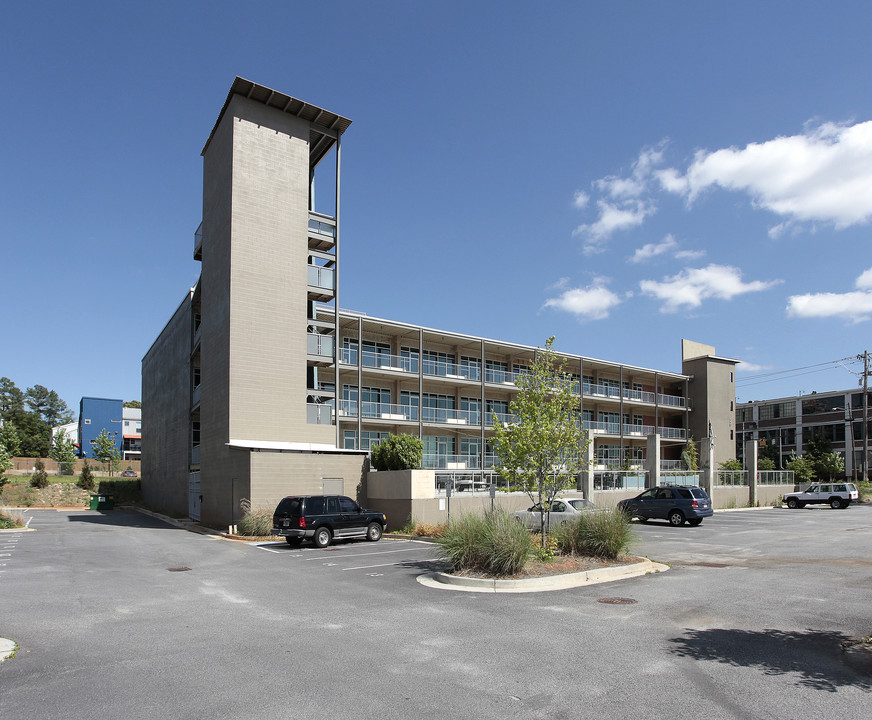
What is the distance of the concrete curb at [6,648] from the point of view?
765 centimetres

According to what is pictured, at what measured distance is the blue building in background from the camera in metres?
91.4

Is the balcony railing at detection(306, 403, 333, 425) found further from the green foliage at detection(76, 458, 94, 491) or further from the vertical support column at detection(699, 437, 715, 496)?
the green foliage at detection(76, 458, 94, 491)

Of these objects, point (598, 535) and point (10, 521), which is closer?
point (598, 535)

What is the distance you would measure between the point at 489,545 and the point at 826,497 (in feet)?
123

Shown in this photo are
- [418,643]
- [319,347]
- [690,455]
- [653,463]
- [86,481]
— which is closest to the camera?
[418,643]

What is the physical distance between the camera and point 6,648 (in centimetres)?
796

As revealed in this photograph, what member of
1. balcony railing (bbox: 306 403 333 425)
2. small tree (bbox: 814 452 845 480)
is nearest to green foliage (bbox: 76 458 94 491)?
balcony railing (bbox: 306 403 333 425)

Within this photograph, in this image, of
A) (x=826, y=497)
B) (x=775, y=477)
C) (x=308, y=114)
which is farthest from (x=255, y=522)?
(x=775, y=477)

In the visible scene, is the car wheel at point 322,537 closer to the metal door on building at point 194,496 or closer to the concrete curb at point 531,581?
the concrete curb at point 531,581

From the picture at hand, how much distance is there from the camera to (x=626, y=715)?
18.6 feet

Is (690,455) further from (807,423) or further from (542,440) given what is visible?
(542,440)

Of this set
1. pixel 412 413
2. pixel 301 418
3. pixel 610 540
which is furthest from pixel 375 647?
pixel 412 413

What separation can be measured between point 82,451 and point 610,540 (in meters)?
95.4

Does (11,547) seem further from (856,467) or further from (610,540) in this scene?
(856,467)
